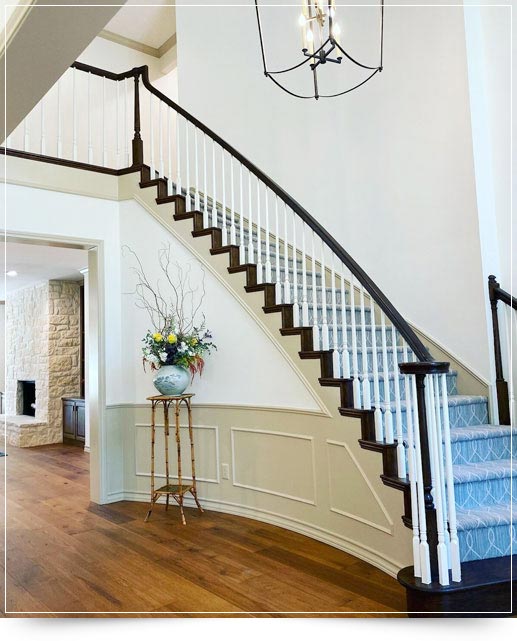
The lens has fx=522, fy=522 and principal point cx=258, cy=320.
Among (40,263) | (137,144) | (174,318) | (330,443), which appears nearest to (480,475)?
(330,443)

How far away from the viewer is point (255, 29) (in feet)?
18.7

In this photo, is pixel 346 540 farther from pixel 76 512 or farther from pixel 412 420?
pixel 76 512

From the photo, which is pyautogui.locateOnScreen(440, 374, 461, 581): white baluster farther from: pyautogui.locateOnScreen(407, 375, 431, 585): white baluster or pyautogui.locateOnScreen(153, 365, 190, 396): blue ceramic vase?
pyautogui.locateOnScreen(153, 365, 190, 396): blue ceramic vase

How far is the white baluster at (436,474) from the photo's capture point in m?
2.37

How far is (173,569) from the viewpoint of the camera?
3.15 m

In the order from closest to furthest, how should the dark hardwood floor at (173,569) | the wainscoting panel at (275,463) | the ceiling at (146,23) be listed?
the dark hardwood floor at (173,569) < the wainscoting panel at (275,463) < the ceiling at (146,23)

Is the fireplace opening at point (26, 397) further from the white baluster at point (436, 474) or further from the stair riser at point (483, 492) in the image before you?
the white baluster at point (436, 474)

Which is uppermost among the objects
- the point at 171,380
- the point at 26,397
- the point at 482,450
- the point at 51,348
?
the point at 51,348

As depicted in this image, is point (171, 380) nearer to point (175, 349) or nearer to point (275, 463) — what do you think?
point (175, 349)

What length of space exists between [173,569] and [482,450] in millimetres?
2093

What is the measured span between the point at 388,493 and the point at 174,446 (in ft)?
7.13

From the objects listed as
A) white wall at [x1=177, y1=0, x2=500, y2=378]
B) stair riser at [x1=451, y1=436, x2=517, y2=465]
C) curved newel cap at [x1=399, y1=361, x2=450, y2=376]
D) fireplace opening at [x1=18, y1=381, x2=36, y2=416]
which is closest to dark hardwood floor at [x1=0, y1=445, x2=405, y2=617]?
stair riser at [x1=451, y1=436, x2=517, y2=465]

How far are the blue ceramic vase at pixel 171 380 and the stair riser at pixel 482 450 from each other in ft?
6.80

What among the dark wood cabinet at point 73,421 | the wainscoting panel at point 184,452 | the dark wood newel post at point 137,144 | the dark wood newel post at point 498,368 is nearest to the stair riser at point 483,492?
the dark wood newel post at point 498,368
